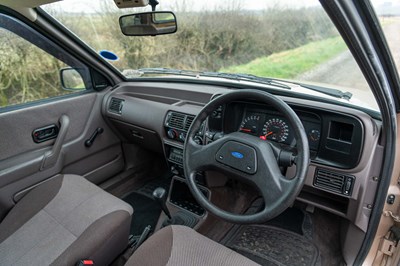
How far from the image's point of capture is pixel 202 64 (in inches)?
178

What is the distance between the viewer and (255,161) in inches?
47.0

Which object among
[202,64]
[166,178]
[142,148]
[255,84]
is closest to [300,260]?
[255,84]

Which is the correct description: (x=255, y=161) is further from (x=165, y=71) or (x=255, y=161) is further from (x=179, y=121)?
(x=165, y=71)

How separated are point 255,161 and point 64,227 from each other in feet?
3.28

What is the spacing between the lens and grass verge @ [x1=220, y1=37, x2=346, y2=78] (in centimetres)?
322

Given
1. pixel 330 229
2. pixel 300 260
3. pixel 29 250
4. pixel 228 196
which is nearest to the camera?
pixel 29 250

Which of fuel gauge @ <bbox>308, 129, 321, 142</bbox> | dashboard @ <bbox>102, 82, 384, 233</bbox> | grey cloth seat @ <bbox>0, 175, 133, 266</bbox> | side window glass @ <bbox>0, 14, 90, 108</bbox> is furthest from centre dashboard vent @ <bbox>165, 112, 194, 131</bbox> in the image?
side window glass @ <bbox>0, 14, 90, 108</bbox>

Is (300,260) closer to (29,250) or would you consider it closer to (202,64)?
(29,250)

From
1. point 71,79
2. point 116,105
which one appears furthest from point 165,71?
point 71,79

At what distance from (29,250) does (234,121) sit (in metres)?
1.22

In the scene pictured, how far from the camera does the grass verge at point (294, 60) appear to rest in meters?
3.22

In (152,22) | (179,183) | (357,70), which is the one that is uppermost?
(152,22)

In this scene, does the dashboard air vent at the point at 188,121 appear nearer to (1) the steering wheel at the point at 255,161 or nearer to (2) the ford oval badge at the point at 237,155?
(1) the steering wheel at the point at 255,161

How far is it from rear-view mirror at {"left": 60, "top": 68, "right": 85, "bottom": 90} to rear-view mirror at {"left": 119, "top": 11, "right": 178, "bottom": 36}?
0.70 meters
